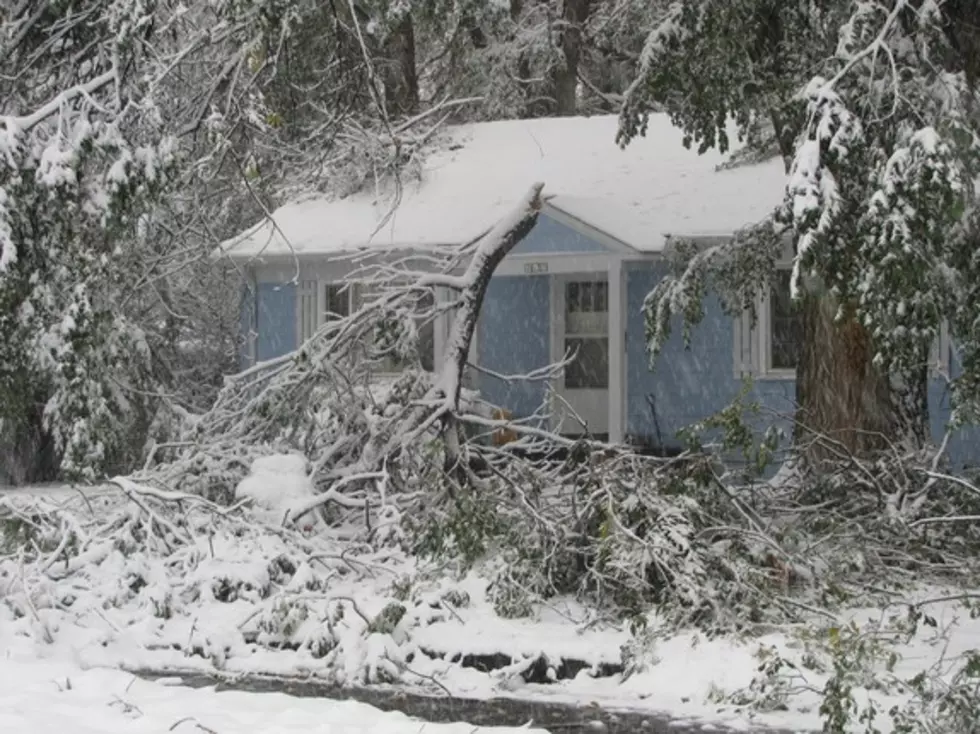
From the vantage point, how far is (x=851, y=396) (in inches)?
517

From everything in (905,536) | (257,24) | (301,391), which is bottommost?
(905,536)

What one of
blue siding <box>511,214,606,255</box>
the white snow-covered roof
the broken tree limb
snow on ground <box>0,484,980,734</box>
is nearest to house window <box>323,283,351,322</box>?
the white snow-covered roof

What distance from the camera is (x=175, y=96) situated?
13703 millimetres

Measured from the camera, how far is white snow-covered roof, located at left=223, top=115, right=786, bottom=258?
1791 cm

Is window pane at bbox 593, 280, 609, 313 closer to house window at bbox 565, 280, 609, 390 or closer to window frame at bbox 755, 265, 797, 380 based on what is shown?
house window at bbox 565, 280, 609, 390

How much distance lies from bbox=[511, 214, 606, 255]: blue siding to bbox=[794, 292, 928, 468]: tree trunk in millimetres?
4854

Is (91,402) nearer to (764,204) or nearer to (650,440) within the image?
(650,440)

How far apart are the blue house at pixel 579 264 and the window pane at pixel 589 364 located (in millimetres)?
18

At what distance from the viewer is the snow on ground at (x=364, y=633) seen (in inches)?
342

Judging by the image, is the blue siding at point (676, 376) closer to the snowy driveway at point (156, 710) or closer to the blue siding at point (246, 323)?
the blue siding at point (246, 323)

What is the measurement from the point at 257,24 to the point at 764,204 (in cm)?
774

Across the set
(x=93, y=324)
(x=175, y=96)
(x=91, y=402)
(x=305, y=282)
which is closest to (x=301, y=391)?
(x=93, y=324)

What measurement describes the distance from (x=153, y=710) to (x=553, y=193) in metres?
12.3

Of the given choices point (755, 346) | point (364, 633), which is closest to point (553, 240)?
point (755, 346)
